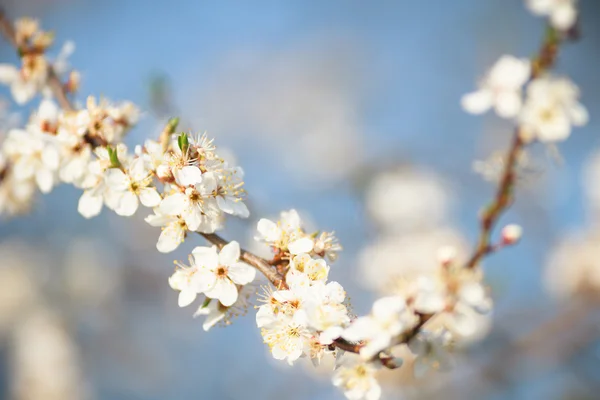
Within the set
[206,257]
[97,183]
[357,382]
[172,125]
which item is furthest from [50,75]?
[357,382]

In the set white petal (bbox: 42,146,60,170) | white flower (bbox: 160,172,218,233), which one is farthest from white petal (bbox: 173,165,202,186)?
white petal (bbox: 42,146,60,170)

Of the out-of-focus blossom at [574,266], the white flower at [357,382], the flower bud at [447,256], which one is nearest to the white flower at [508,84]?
the flower bud at [447,256]

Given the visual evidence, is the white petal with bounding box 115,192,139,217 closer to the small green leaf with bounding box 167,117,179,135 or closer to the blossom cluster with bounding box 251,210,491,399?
the small green leaf with bounding box 167,117,179,135

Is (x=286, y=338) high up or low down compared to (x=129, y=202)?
down

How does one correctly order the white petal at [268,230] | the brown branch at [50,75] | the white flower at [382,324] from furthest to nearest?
the brown branch at [50,75], the white petal at [268,230], the white flower at [382,324]

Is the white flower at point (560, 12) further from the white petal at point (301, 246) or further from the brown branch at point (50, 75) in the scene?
the brown branch at point (50, 75)

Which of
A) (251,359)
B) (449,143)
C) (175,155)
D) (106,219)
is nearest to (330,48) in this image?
(449,143)

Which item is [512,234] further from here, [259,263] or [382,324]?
[259,263]
